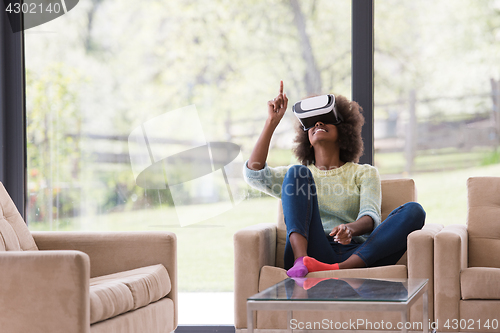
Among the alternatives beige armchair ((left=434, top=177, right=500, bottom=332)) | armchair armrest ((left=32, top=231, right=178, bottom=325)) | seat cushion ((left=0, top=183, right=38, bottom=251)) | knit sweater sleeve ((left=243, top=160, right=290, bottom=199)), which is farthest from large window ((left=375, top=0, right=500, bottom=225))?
seat cushion ((left=0, top=183, right=38, bottom=251))

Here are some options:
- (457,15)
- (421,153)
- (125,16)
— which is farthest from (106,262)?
(457,15)

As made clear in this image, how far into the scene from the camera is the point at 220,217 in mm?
3230

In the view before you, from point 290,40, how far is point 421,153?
104 cm

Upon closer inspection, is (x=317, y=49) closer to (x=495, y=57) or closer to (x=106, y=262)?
(x=495, y=57)

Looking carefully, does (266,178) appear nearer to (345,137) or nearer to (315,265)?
(345,137)

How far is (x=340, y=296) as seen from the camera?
1.41 meters

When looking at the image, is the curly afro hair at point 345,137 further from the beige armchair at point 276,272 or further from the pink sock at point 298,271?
the pink sock at point 298,271

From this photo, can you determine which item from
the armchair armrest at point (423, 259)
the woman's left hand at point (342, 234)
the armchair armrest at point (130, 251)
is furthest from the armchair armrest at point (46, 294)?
the armchair armrest at point (423, 259)

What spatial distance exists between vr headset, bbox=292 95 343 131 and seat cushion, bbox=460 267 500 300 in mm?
1042

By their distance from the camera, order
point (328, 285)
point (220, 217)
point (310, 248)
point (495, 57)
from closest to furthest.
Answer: point (328, 285) → point (310, 248) → point (495, 57) → point (220, 217)

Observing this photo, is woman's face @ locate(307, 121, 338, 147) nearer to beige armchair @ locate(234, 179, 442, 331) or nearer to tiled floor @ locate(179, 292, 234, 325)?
beige armchair @ locate(234, 179, 442, 331)

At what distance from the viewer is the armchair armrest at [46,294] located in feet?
5.34

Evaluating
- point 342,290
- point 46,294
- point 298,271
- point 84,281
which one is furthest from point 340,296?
point 46,294

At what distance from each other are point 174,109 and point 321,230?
1400 millimetres
